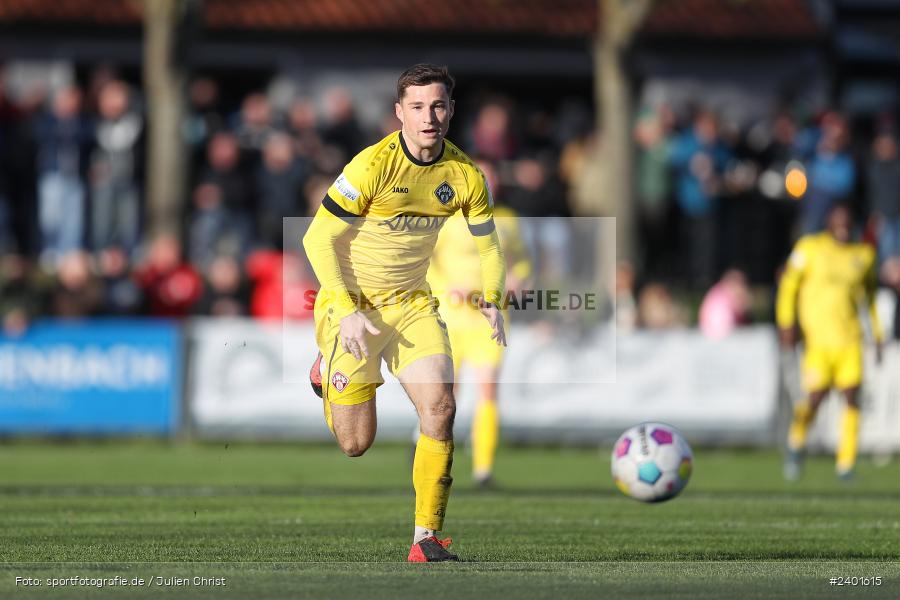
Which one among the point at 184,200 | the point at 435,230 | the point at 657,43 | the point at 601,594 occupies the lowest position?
the point at 601,594

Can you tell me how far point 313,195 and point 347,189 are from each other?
1148cm

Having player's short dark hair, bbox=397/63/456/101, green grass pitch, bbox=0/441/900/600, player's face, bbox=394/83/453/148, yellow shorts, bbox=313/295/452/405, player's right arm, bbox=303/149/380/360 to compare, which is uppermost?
player's short dark hair, bbox=397/63/456/101

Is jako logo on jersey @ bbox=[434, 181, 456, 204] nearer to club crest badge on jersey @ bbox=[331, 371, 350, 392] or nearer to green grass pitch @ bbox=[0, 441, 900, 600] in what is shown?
club crest badge on jersey @ bbox=[331, 371, 350, 392]

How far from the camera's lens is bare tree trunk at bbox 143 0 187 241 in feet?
77.5

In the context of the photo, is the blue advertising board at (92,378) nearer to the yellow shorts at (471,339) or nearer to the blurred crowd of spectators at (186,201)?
the blurred crowd of spectators at (186,201)

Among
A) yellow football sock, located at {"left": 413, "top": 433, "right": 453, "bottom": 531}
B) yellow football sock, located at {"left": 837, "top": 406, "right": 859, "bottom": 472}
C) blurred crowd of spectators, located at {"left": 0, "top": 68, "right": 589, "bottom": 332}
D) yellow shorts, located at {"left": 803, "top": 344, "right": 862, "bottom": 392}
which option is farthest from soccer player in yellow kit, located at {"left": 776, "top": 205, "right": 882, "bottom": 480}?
yellow football sock, located at {"left": 413, "top": 433, "right": 453, "bottom": 531}

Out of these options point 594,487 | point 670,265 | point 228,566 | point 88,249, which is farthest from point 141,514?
point 670,265

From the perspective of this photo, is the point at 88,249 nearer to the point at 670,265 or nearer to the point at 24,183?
the point at 24,183

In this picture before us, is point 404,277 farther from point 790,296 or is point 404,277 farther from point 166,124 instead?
point 166,124

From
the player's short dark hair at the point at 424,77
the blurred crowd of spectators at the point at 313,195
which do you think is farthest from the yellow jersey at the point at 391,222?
the blurred crowd of spectators at the point at 313,195

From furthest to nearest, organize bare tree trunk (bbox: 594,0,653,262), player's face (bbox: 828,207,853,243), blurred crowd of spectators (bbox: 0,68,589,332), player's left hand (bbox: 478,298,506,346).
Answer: bare tree trunk (bbox: 594,0,653,262) < blurred crowd of spectators (bbox: 0,68,589,332) < player's face (bbox: 828,207,853,243) < player's left hand (bbox: 478,298,506,346)

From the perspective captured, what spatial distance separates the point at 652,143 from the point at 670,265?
183 centimetres

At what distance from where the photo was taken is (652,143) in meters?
23.7

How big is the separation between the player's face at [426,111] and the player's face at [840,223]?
849 centimetres
